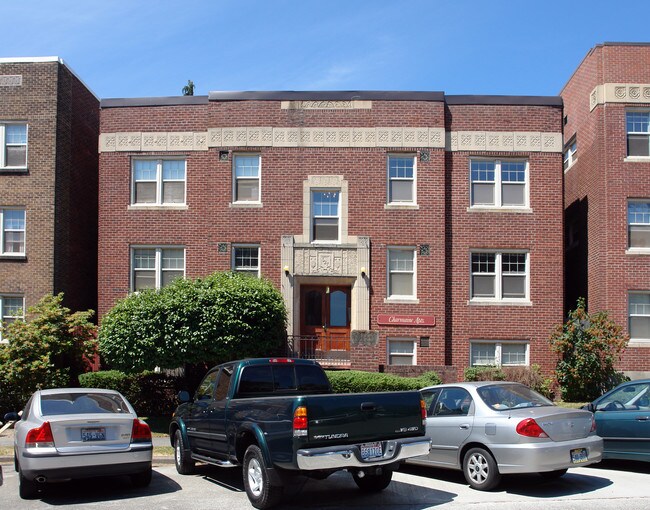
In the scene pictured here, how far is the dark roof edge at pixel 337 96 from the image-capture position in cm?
2155

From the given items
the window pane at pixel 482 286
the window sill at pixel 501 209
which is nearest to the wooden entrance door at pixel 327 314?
the window pane at pixel 482 286

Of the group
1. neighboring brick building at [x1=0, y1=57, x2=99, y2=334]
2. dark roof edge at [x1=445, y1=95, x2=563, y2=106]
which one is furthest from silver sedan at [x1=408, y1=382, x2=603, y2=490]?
neighboring brick building at [x1=0, y1=57, x2=99, y2=334]

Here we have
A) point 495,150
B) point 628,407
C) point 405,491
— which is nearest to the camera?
point 405,491

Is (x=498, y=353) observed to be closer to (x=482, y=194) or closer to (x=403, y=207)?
(x=482, y=194)

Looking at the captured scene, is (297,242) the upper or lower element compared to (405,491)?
upper

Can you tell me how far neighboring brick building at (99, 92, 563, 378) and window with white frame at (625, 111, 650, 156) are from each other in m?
1.94

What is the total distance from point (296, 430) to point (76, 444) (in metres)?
3.22

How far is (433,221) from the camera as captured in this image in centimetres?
2144

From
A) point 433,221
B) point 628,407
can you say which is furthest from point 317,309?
point 628,407

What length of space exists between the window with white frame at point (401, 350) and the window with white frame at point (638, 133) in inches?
325

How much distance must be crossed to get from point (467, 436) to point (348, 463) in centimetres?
243

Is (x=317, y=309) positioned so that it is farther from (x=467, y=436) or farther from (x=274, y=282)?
(x=467, y=436)

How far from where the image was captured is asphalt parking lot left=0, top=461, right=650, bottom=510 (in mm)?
9336

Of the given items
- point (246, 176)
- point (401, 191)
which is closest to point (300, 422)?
point (401, 191)
